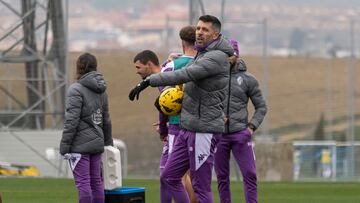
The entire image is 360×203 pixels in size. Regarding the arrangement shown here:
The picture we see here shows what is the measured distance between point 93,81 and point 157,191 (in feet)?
24.8

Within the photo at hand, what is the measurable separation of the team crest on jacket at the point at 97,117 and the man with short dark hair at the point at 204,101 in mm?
1208

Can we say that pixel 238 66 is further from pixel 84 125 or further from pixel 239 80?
pixel 84 125

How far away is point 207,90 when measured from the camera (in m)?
13.1

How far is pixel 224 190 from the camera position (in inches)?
613

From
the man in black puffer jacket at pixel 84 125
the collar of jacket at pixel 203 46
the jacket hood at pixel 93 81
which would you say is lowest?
the man in black puffer jacket at pixel 84 125

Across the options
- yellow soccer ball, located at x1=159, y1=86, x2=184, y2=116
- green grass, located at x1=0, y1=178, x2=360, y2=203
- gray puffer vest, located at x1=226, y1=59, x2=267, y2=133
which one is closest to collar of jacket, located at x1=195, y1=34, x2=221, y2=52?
yellow soccer ball, located at x1=159, y1=86, x2=184, y2=116

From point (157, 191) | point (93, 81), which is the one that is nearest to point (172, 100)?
point (93, 81)

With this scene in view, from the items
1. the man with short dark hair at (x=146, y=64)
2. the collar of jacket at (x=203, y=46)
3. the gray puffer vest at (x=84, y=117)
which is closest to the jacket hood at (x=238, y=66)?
the man with short dark hair at (x=146, y=64)

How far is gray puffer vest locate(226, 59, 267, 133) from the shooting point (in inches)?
Answer: 609

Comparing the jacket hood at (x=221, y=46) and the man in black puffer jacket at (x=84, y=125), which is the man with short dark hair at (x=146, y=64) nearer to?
the man in black puffer jacket at (x=84, y=125)

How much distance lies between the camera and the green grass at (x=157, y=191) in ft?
64.0

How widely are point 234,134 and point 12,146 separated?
54.1ft

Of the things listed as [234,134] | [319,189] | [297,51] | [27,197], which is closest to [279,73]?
[297,51]

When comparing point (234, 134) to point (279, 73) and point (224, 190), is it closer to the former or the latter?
point (224, 190)
